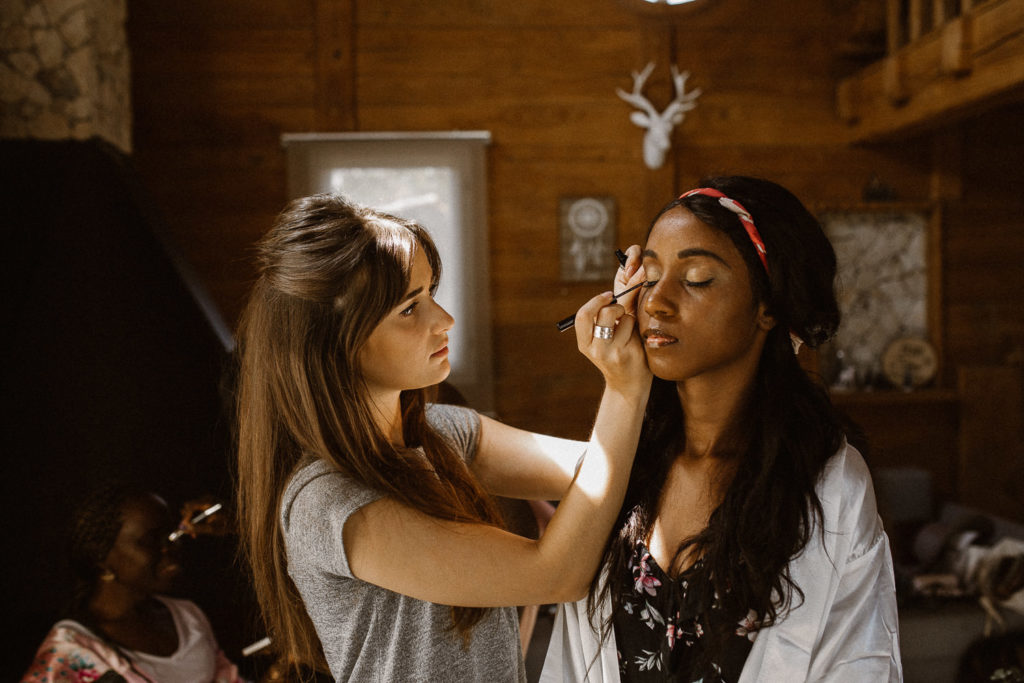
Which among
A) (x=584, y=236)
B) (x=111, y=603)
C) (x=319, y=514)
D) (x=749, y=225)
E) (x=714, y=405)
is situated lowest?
(x=111, y=603)

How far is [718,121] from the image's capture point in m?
4.70

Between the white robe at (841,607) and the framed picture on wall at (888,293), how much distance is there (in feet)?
13.1

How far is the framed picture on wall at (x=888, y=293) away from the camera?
15.5 ft

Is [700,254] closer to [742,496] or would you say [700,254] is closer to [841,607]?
[742,496]

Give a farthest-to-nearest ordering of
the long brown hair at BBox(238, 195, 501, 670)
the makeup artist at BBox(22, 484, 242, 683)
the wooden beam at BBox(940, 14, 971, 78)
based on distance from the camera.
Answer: the wooden beam at BBox(940, 14, 971, 78)
the makeup artist at BBox(22, 484, 242, 683)
the long brown hair at BBox(238, 195, 501, 670)

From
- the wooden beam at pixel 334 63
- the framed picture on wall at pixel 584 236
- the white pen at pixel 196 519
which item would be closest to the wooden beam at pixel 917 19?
the framed picture on wall at pixel 584 236

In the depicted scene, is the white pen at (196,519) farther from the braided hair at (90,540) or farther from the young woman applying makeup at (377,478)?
the young woman applying makeup at (377,478)

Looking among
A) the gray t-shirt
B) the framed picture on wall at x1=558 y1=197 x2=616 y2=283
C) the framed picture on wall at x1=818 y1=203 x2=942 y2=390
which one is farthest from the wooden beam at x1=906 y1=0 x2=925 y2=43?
the gray t-shirt

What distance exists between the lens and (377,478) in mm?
1046

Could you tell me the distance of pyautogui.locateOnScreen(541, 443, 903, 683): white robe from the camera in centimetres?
94

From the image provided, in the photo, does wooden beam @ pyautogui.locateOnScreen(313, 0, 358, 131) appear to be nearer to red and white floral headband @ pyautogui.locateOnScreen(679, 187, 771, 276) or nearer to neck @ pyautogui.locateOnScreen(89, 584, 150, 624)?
neck @ pyautogui.locateOnScreen(89, 584, 150, 624)

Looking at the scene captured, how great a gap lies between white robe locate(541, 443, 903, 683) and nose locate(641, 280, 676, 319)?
28 cm

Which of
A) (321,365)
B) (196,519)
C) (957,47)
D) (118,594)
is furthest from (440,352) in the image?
(957,47)

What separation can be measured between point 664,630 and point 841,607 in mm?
227
